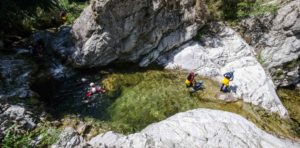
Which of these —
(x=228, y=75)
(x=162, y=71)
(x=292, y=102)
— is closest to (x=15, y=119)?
(x=162, y=71)

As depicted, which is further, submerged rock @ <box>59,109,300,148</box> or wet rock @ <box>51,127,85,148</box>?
submerged rock @ <box>59,109,300,148</box>

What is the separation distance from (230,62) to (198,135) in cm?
818

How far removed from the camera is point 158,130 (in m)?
14.2

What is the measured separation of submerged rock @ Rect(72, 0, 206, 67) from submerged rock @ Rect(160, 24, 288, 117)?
1.15 meters

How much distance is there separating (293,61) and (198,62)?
23.0ft

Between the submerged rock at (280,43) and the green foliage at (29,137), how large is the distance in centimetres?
Answer: 1540

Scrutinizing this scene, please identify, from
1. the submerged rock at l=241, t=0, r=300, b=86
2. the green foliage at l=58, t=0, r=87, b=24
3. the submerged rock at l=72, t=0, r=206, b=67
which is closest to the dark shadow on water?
the submerged rock at l=72, t=0, r=206, b=67

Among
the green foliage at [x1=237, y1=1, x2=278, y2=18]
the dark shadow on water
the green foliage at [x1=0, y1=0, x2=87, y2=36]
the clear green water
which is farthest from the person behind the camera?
the green foliage at [x1=237, y1=1, x2=278, y2=18]

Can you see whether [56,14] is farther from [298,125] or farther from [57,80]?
[298,125]

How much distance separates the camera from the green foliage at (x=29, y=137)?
1254 centimetres

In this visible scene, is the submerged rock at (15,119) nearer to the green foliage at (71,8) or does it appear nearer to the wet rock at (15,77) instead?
the wet rock at (15,77)

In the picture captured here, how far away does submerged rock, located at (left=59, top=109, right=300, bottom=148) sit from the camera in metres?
13.4

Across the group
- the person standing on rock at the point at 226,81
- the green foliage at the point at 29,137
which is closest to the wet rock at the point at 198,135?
the green foliage at the point at 29,137

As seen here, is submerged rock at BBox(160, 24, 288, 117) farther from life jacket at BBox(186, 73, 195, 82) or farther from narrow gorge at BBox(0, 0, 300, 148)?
life jacket at BBox(186, 73, 195, 82)
